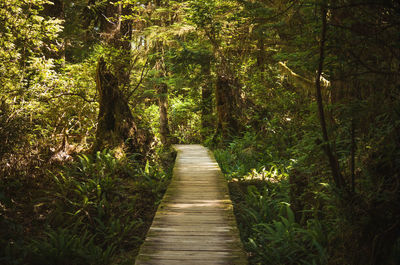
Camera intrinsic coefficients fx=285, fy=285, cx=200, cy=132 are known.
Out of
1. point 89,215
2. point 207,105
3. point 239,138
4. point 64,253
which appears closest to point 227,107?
point 239,138

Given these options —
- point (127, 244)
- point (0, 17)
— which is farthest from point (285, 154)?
point (0, 17)

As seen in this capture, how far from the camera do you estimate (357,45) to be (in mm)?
3258

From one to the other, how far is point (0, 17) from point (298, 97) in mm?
9031

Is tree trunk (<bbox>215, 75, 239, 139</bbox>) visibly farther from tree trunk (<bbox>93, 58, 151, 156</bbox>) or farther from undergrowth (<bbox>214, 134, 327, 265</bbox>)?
tree trunk (<bbox>93, 58, 151, 156</bbox>)

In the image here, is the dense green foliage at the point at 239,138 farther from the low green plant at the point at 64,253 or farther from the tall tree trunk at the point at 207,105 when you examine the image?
the tall tree trunk at the point at 207,105

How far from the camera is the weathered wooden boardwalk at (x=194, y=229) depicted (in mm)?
3691

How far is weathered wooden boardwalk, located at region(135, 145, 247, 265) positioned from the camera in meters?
3.69

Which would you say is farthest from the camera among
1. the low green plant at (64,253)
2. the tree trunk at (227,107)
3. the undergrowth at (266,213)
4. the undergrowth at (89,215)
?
the tree trunk at (227,107)

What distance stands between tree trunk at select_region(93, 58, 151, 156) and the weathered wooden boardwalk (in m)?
2.14

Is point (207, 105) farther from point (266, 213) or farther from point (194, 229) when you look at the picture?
point (194, 229)

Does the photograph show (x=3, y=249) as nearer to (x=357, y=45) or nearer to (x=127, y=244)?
(x=127, y=244)

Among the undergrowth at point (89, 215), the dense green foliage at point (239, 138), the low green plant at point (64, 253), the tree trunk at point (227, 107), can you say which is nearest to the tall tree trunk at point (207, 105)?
the dense green foliage at point (239, 138)

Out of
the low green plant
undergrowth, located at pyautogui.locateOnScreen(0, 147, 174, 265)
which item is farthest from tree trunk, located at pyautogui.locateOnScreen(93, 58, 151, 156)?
the low green plant

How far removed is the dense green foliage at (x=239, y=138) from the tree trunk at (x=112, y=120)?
41 millimetres
